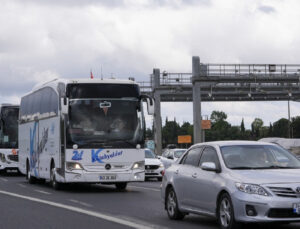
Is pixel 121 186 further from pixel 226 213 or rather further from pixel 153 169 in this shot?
pixel 226 213

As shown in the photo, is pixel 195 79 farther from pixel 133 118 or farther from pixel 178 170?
pixel 178 170

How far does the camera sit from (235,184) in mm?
11742

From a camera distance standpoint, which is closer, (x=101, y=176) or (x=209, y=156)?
(x=209, y=156)

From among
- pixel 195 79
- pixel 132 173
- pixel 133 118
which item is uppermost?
pixel 195 79

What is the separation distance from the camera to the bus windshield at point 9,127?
41.5m

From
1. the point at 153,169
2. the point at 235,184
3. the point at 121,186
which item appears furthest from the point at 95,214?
the point at 153,169

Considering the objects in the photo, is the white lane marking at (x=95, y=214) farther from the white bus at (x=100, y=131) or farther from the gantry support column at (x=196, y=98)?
the gantry support column at (x=196, y=98)

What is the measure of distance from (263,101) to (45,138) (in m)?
47.3

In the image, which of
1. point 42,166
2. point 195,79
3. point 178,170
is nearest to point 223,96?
point 195,79

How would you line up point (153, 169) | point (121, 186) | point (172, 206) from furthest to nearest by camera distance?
point (153, 169) < point (121, 186) < point (172, 206)

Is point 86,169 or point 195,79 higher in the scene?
point 195,79

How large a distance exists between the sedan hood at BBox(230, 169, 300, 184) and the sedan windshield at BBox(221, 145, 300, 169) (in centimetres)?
38

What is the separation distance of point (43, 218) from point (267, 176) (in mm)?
5149

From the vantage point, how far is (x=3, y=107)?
136 feet
